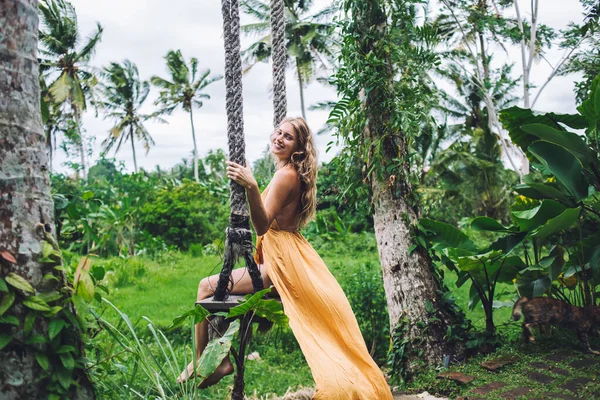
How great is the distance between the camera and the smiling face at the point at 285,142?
9.29 feet

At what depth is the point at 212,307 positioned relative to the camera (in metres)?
2.45

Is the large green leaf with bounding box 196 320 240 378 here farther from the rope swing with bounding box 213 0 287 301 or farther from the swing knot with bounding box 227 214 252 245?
the swing knot with bounding box 227 214 252 245

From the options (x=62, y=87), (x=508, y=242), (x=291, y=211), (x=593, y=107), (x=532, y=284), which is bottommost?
(x=532, y=284)

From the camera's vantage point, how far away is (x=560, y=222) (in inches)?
141

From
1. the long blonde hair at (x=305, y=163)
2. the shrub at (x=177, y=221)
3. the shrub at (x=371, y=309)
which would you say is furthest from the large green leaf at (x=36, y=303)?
the shrub at (x=177, y=221)

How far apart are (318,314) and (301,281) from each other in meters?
→ 0.19

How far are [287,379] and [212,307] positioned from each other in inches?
94.6

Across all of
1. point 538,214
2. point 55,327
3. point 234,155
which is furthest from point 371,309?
point 55,327

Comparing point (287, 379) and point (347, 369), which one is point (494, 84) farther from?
point (347, 369)

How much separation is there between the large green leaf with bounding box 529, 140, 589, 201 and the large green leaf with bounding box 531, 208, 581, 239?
23cm

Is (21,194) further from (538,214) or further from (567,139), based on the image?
(567,139)

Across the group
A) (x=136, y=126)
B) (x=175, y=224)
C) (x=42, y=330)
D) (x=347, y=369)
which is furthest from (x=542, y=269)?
(x=136, y=126)

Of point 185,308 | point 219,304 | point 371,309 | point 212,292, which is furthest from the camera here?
point 185,308

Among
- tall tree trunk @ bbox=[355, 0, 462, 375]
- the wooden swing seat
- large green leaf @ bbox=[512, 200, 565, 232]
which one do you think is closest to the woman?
the wooden swing seat
